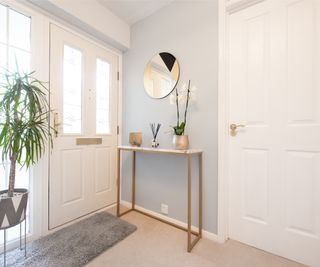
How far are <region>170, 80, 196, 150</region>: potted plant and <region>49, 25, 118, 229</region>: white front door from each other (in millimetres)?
946

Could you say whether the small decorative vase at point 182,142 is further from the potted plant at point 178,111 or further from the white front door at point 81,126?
the white front door at point 81,126

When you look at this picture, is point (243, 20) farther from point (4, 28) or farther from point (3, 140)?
point (3, 140)

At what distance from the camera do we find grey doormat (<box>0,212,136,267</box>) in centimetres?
132

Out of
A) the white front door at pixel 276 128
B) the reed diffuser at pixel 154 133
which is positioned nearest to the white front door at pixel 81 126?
the reed diffuser at pixel 154 133

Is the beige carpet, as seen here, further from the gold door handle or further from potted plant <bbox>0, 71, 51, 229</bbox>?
the gold door handle

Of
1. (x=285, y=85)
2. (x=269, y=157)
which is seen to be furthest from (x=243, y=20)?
(x=269, y=157)

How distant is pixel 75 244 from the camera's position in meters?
1.51

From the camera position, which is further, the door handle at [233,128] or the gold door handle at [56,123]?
the gold door handle at [56,123]

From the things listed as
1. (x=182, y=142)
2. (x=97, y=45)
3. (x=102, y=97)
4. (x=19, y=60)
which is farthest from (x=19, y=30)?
(x=182, y=142)

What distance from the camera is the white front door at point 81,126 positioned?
1774mm

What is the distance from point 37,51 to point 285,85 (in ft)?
7.18

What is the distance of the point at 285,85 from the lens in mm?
1381

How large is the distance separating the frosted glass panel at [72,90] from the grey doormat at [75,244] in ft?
3.31

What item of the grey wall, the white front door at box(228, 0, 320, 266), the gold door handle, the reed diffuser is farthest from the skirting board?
the gold door handle
